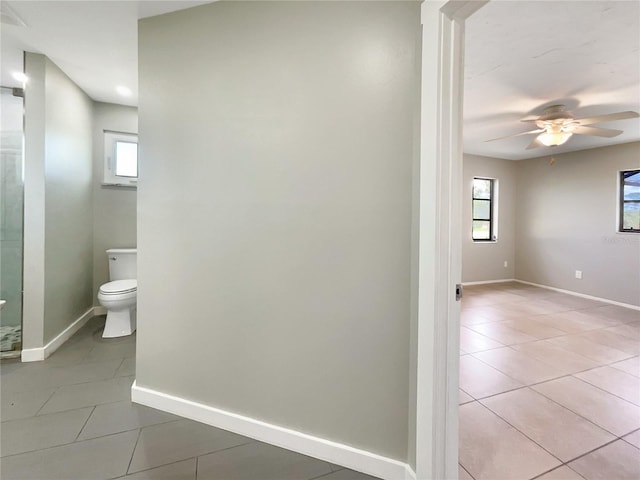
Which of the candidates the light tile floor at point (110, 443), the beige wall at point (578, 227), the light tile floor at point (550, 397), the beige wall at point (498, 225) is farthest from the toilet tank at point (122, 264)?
the beige wall at point (578, 227)

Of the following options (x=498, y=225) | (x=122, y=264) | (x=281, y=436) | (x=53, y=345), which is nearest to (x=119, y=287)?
(x=122, y=264)

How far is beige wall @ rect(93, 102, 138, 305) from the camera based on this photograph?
11.1ft

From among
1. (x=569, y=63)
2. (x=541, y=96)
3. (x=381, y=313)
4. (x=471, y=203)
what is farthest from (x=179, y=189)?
(x=471, y=203)

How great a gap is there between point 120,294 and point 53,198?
3.27 ft

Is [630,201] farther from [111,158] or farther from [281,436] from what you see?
[111,158]

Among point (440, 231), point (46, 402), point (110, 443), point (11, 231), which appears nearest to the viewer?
point (440, 231)

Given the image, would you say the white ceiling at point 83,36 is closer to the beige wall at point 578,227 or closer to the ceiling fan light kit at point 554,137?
the ceiling fan light kit at point 554,137

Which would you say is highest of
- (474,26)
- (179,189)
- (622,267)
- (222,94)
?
(474,26)

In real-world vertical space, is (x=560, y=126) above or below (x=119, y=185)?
above

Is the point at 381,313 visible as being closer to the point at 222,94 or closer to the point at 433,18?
the point at 433,18

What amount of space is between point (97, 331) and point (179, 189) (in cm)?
226

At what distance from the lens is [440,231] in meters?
1.18

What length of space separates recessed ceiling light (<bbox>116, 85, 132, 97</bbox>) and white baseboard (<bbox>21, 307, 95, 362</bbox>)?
237 centimetres

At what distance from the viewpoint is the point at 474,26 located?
1.92 m
